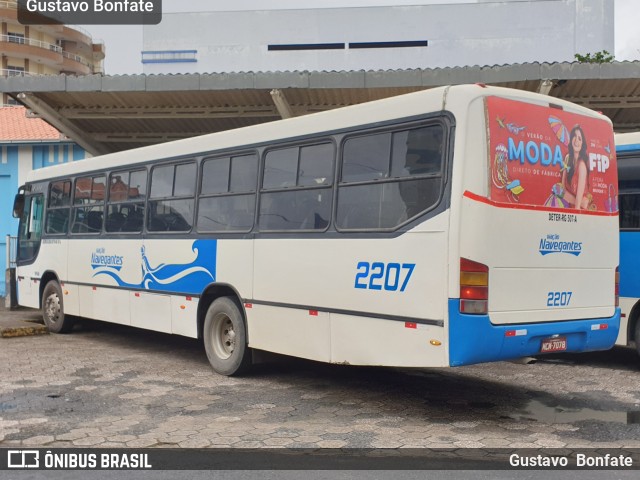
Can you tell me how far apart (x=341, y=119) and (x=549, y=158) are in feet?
6.97

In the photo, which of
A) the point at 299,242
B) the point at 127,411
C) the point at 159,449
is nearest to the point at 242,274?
the point at 299,242

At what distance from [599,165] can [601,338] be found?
175cm

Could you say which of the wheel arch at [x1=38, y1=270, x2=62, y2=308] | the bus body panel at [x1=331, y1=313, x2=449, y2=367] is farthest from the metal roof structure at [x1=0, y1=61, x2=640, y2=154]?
the bus body panel at [x1=331, y1=313, x2=449, y2=367]

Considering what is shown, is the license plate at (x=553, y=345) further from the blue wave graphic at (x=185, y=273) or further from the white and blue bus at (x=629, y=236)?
the blue wave graphic at (x=185, y=273)

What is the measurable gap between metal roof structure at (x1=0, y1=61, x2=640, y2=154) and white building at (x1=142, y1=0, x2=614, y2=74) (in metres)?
43.4

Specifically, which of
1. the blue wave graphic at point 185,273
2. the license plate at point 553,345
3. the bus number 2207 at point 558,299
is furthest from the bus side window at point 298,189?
the license plate at point 553,345

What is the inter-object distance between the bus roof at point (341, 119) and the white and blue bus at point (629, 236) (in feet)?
6.61

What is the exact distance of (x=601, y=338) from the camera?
766 centimetres

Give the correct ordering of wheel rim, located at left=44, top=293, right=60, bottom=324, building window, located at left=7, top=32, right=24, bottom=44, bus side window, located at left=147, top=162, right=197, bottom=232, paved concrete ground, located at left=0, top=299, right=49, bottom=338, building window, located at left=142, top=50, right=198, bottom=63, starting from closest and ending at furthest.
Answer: bus side window, located at left=147, top=162, right=197, bottom=232, paved concrete ground, located at left=0, top=299, right=49, bottom=338, wheel rim, located at left=44, top=293, right=60, bottom=324, building window, located at left=142, top=50, right=198, bottom=63, building window, located at left=7, top=32, right=24, bottom=44

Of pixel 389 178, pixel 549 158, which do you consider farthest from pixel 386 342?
pixel 549 158

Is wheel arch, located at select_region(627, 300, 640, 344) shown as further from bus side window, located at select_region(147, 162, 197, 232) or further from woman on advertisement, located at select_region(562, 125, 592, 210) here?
bus side window, located at select_region(147, 162, 197, 232)

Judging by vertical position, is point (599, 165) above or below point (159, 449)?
above

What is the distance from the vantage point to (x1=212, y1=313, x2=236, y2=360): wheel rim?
9.49m

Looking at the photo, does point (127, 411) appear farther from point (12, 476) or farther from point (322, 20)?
point (322, 20)
